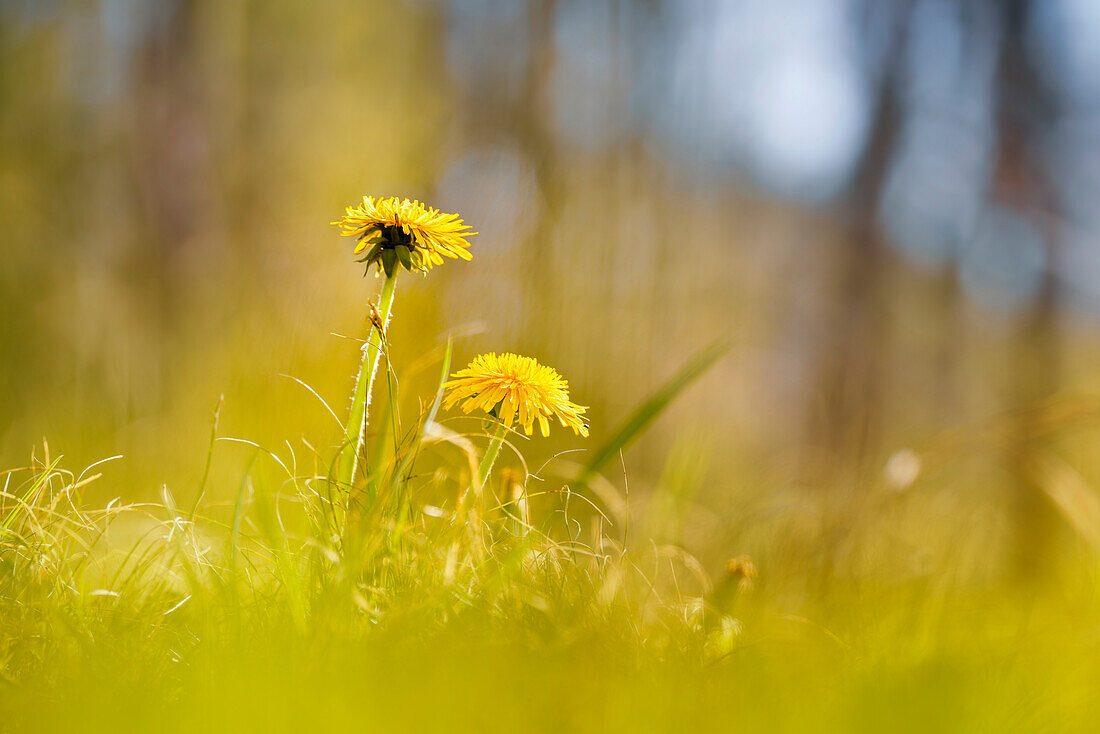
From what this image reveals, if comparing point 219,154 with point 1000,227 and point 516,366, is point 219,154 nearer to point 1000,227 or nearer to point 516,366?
point 516,366

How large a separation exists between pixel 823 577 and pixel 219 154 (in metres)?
3.62

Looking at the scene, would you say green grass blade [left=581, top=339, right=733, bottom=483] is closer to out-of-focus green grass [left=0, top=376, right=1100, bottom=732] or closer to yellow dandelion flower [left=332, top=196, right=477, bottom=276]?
out-of-focus green grass [left=0, top=376, right=1100, bottom=732]

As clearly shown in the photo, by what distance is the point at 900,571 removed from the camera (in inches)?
24.2

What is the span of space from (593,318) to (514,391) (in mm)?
2388

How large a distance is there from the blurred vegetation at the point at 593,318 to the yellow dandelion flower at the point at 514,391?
0.31ft

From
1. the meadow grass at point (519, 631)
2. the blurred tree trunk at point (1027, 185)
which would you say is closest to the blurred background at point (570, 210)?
the blurred tree trunk at point (1027, 185)

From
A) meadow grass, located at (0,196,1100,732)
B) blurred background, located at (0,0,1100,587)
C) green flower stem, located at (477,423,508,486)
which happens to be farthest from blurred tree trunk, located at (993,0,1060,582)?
green flower stem, located at (477,423,508,486)

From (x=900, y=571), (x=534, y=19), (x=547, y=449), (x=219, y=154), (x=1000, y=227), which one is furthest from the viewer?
(x=534, y=19)

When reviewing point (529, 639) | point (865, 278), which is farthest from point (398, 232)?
point (865, 278)

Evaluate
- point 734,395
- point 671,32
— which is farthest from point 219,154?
point 734,395

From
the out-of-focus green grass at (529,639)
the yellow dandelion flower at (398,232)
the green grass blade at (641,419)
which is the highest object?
the yellow dandelion flower at (398,232)

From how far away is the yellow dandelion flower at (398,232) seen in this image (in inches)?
25.1

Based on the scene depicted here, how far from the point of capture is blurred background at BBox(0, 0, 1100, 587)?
243 cm

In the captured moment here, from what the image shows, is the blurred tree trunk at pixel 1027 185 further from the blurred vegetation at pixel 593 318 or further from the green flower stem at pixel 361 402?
the green flower stem at pixel 361 402
